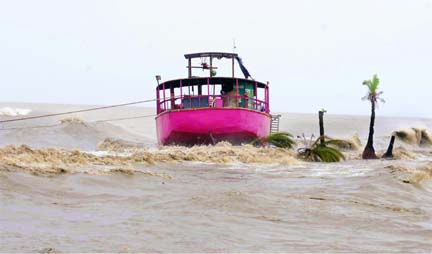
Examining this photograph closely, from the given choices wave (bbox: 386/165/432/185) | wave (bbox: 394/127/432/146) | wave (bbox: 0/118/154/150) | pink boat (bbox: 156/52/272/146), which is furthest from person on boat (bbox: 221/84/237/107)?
wave (bbox: 394/127/432/146)

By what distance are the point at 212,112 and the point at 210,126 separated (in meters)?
0.51

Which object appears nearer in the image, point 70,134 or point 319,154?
point 319,154

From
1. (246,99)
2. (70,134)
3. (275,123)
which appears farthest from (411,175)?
(70,134)

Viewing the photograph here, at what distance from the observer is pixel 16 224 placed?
5262 mm

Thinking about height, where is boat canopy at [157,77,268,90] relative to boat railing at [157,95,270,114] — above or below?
above

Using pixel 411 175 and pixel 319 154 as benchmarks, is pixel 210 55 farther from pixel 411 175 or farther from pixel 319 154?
pixel 411 175

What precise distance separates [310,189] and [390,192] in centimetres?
126

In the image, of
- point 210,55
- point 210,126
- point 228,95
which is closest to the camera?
point 210,126

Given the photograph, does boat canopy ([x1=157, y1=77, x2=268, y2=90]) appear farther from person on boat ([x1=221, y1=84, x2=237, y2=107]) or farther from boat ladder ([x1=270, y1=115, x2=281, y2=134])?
boat ladder ([x1=270, y1=115, x2=281, y2=134])

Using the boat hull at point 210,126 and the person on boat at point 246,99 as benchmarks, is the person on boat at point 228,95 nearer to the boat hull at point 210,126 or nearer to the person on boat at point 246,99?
the person on boat at point 246,99

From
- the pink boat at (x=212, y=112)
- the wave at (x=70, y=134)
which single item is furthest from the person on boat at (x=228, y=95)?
the wave at (x=70, y=134)

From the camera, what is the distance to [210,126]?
2058 cm

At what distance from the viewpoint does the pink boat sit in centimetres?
2059

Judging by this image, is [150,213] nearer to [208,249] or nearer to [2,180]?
[208,249]
